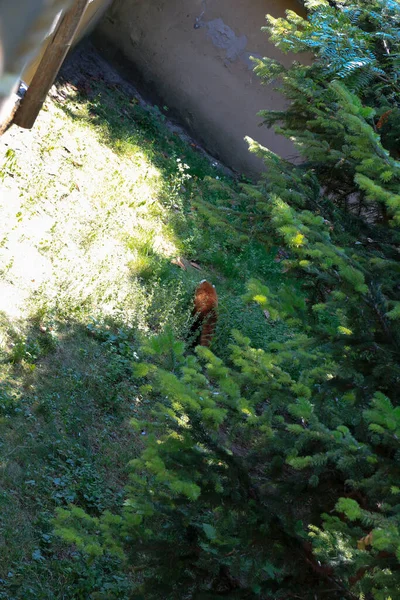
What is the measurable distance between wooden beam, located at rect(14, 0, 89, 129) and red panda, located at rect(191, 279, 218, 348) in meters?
3.28

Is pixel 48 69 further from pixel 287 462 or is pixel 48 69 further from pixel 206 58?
pixel 206 58

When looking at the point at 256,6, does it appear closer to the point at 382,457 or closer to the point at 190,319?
the point at 190,319

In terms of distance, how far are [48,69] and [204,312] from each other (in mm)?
3510

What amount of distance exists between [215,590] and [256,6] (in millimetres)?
10576

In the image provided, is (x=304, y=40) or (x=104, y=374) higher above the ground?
(x=304, y=40)

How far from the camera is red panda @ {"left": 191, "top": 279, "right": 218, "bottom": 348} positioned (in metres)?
6.36

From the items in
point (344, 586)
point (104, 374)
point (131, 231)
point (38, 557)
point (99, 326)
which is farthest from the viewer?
point (131, 231)

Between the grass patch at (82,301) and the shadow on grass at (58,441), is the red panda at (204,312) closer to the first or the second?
the grass patch at (82,301)

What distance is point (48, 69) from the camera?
10.8 feet

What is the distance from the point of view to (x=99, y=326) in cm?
554

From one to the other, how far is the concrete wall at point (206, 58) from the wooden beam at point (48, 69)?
8574mm

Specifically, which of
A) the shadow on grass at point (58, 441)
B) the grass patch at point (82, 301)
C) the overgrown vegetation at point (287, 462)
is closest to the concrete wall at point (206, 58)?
the grass patch at point (82, 301)

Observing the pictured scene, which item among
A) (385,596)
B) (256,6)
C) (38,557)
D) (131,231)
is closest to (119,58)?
(256,6)

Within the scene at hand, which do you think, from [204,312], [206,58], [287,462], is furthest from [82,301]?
[206,58]
